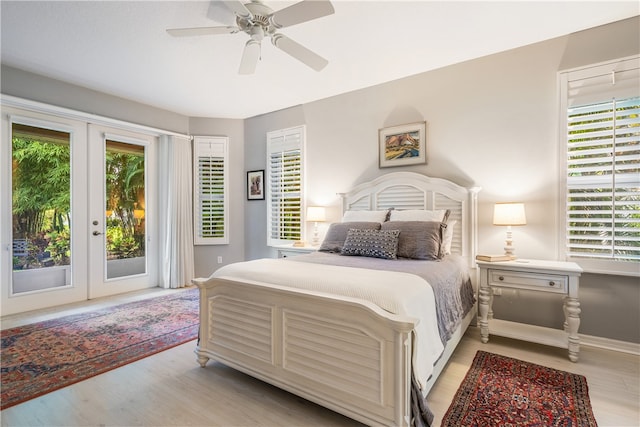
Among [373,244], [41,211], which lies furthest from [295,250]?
[41,211]

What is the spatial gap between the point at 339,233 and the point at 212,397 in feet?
6.04

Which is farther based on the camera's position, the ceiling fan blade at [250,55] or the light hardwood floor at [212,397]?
the ceiling fan blade at [250,55]

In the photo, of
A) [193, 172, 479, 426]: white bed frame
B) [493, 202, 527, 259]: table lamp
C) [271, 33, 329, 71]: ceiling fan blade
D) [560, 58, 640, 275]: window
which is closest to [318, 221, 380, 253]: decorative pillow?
[493, 202, 527, 259]: table lamp

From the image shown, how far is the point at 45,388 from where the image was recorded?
203 centimetres

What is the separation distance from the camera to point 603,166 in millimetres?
2660

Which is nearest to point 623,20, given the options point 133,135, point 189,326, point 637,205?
point 637,205

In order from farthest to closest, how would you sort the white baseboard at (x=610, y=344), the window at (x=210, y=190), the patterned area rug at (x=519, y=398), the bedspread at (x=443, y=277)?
the window at (x=210, y=190)
the white baseboard at (x=610, y=344)
the bedspread at (x=443, y=277)
the patterned area rug at (x=519, y=398)

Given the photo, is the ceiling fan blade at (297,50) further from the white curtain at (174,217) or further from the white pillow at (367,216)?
the white curtain at (174,217)

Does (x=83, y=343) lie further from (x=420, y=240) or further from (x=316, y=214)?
(x=420, y=240)

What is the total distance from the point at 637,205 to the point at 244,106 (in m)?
4.66

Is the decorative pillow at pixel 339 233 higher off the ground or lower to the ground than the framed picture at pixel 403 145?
lower

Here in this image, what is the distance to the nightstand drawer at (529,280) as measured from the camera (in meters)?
2.44

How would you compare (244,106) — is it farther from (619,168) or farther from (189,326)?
(619,168)

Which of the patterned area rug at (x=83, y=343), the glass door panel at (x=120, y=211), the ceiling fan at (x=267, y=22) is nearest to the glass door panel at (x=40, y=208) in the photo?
the glass door panel at (x=120, y=211)
